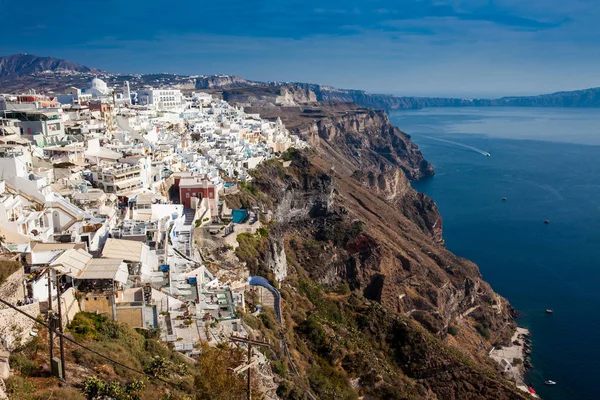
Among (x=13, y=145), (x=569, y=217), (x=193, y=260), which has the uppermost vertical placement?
(x=13, y=145)

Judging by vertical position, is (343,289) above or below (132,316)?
below

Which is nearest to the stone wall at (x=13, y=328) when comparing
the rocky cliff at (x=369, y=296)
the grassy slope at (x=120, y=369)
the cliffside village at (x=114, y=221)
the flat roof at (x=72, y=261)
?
the cliffside village at (x=114, y=221)

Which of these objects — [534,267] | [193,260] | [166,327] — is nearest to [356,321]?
[193,260]

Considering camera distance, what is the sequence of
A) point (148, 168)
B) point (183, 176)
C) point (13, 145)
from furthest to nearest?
point (183, 176)
point (148, 168)
point (13, 145)

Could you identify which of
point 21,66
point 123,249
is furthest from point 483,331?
point 21,66

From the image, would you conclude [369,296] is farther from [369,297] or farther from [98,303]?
[98,303]

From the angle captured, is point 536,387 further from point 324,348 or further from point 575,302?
point 324,348
